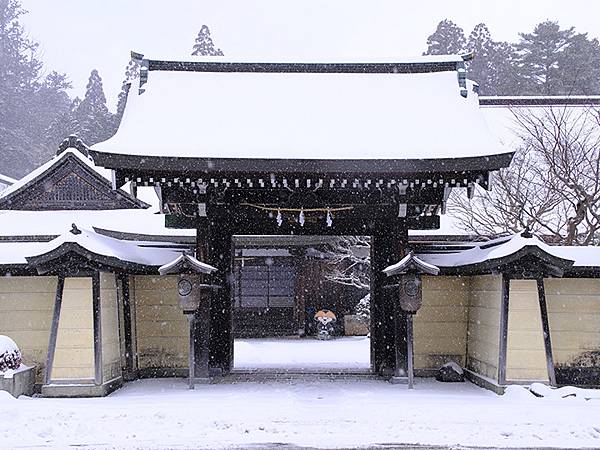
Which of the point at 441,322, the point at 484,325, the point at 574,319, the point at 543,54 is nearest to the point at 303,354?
the point at 441,322

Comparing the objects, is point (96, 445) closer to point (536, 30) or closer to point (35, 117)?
point (536, 30)

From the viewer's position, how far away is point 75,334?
10250 mm

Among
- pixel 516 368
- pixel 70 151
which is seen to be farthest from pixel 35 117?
pixel 516 368

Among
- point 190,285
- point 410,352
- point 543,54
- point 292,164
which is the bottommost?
point 410,352

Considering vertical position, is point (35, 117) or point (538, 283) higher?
point (35, 117)

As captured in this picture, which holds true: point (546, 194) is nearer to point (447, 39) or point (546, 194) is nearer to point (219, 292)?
point (219, 292)

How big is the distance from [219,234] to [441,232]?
859 centimetres

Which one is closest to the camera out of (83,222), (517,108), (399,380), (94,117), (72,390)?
(72,390)

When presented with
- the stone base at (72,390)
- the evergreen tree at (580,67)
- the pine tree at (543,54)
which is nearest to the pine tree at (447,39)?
the pine tree at (543,54)

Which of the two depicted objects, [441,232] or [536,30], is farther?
[536,30]

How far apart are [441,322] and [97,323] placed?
621cm

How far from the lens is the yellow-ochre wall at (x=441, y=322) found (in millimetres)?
11961

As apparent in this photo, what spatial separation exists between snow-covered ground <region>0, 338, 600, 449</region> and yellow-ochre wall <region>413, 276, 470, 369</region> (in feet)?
4.04

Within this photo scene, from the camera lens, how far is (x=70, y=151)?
→ 1989 cm
